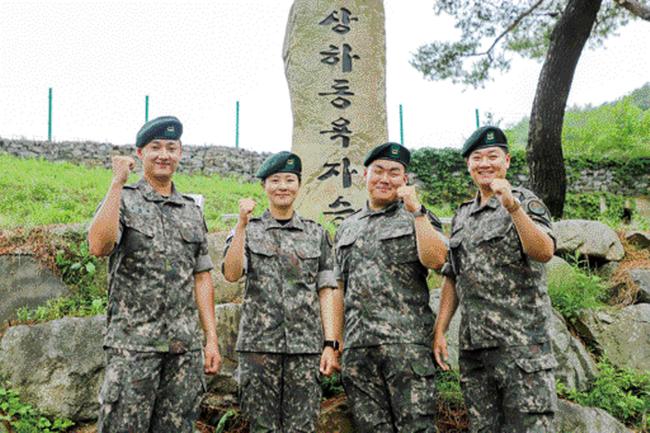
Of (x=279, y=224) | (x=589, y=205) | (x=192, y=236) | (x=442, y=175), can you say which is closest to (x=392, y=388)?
(x=279, y=224)

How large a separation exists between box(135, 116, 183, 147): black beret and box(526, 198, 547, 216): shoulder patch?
182 cm

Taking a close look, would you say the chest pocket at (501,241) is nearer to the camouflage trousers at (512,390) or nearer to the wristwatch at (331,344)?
the camouflage trousers at (512,390)

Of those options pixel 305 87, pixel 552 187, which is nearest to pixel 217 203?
pixel 305 87

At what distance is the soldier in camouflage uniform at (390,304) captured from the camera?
9.96 ft

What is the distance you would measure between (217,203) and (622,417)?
7139 millimetres

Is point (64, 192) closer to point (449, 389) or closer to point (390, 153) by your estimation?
point (449, 389)

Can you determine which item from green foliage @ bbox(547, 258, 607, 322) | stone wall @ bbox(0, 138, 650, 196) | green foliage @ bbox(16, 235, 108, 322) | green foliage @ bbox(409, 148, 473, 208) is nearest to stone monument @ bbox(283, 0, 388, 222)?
green foliage @ bbox(547, 258, 607, 322)

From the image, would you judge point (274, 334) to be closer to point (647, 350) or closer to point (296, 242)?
point (296, 242)

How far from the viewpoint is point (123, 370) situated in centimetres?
271

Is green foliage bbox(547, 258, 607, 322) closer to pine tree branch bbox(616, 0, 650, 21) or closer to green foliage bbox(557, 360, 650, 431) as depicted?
green foliage bbox(557, 360, 650, 431)

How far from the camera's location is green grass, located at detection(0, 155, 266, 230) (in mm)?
6621

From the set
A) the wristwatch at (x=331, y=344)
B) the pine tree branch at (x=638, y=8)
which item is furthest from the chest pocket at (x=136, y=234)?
the pine tree branch at (x=638, y=8)

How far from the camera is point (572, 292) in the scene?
5.33 metres

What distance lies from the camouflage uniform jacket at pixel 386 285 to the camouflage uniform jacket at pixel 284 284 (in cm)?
16
